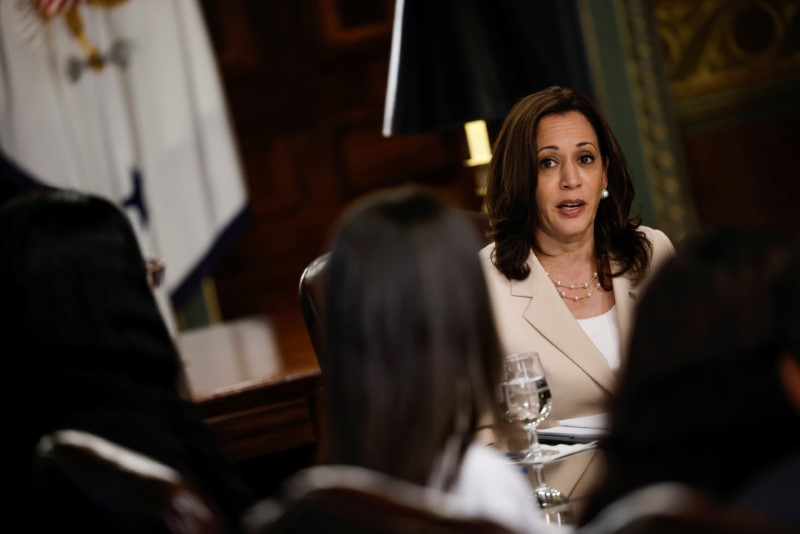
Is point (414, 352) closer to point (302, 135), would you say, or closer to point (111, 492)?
point (111, 492)

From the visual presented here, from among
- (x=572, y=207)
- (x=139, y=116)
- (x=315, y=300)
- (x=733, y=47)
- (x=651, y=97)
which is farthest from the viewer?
(x=733, y=47)

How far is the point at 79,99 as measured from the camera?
190 inches

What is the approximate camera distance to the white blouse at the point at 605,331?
7.88 feet

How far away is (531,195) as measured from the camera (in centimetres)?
252

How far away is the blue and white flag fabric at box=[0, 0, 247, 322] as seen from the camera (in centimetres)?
488

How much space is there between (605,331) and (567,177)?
359 mm

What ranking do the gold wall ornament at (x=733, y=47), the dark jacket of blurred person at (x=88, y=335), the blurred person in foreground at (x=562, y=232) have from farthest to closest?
the gold wall ornament at (x=733, y=47), the blurred person in foreground at (x=562, y=232), the dark jacket of blurred person at (x=88, y=335)

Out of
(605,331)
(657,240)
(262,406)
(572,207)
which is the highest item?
(572,207)

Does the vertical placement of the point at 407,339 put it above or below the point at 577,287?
above

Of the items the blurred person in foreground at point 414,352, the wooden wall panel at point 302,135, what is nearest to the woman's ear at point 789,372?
the blurred person in foreground at point 414,352

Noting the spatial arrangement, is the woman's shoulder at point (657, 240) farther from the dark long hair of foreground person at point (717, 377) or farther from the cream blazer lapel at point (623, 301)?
the dark long hair of foreground person at point (717, 377)

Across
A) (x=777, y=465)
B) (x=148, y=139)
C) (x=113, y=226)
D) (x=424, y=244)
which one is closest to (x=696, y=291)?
(x=777, y=465)

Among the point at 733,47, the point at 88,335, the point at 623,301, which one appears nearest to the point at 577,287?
the point at 623,301

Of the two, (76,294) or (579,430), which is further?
(579,430)
